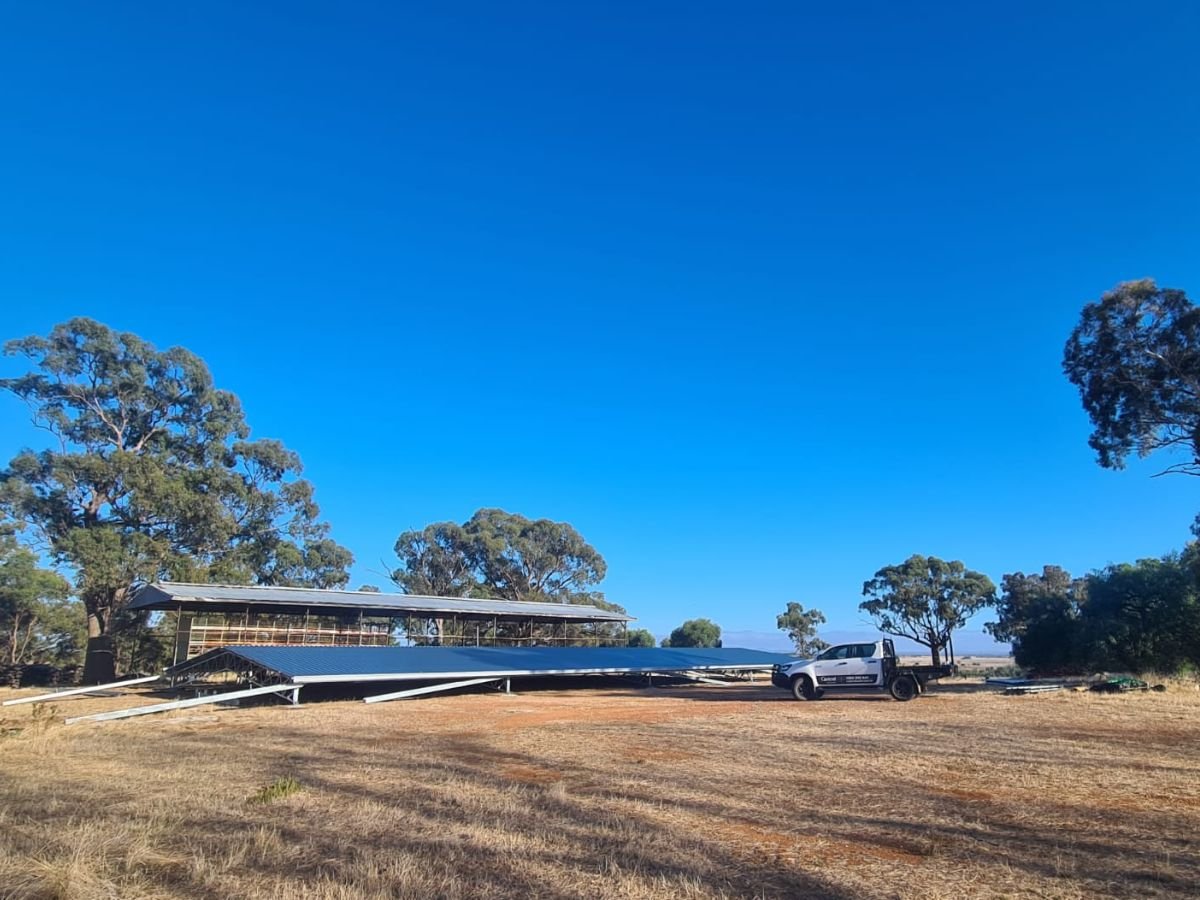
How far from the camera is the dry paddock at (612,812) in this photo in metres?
5.81

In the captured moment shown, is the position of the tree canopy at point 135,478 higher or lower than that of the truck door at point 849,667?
higher

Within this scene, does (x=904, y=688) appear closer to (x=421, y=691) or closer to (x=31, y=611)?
(x=421, y=691)

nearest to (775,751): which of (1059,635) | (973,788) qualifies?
(973,788)

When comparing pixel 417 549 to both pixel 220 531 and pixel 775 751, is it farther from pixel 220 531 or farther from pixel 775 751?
pixel 775 751

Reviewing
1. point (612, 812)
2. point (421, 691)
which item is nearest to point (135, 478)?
point (421, 691)

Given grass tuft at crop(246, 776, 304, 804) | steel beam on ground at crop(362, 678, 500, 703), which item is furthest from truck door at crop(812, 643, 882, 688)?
grass tuft at crop(246, 776, 304, 804)

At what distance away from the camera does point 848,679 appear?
81.4ft

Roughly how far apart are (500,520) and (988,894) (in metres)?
70.2

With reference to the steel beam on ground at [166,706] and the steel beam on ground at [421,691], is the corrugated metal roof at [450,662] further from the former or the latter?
the steel beam on ground at [166,706]

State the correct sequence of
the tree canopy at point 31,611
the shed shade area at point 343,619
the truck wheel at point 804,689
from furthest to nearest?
the tree canopy at point 31,611 → the shed shade area at point 343,619 → the truck wheel at point 804,689

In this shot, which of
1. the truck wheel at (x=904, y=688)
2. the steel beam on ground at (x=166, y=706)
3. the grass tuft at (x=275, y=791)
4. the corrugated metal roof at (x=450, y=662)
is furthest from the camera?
the corrugated metal roof at (x=450, y=662)

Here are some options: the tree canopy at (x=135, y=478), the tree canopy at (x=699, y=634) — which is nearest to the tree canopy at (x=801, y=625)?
the tree canopy at (x=699, y=634)

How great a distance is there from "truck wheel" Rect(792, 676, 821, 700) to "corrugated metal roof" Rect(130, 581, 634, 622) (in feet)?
71.7

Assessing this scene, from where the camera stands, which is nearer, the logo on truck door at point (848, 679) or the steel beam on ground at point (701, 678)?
the logo on truck door at point (848, 679)
